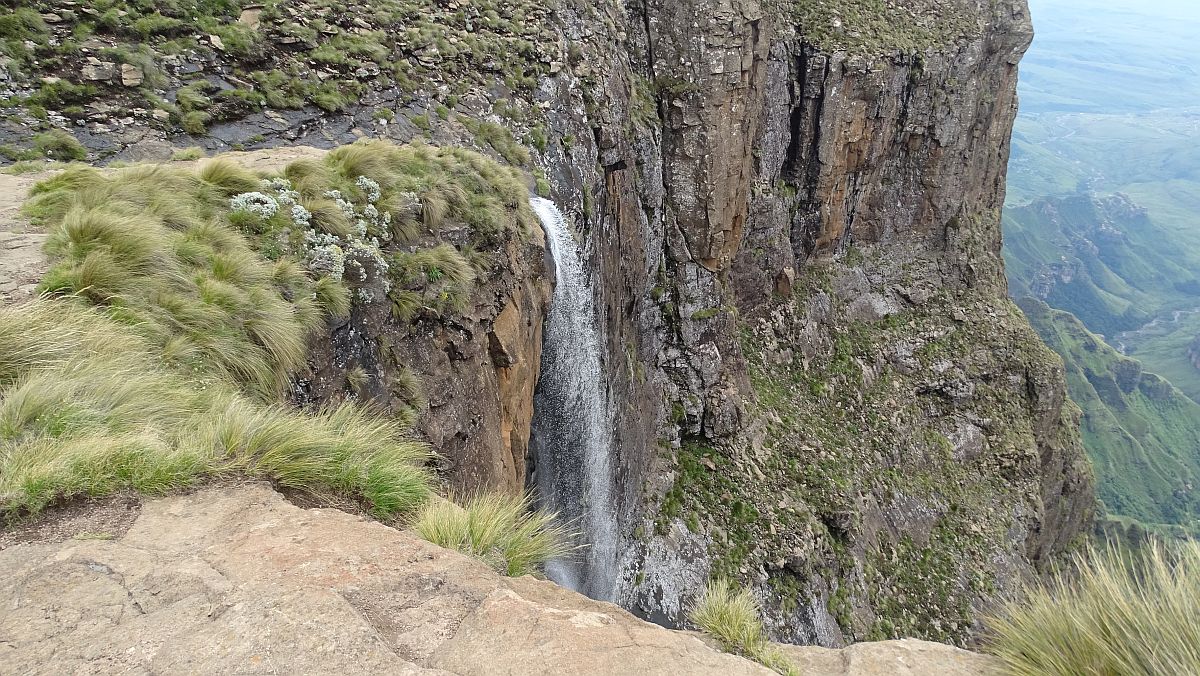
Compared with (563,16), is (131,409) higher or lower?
lower

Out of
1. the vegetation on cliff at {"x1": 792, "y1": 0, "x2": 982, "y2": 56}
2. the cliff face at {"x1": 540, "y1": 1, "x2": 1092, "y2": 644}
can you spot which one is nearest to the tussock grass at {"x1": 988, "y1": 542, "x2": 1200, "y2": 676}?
the cliff face at {"x1": 540, "y1": 1, "x2": 1092, "y2": 644}

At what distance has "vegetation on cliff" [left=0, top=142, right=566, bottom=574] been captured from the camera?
3.29 m

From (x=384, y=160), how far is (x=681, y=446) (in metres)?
15.9

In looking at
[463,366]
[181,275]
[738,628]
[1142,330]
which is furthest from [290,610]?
[1142,330]

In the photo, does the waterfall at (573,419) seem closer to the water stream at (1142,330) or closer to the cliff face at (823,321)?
the cliff face at (823,321)

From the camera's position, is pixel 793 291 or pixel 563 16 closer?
pixel 563 16

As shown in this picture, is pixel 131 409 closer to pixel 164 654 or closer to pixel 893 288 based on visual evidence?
pixel 164 654

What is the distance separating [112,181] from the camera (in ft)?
20.8

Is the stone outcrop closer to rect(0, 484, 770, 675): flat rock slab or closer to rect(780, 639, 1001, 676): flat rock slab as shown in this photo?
rect(0, 484, 770, 675): flat rock slab

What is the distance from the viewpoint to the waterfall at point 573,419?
12.1 metres

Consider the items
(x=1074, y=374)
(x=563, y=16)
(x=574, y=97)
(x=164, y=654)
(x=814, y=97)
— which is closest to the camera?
(x=164, y=654)

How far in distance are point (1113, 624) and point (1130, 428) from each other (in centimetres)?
11349

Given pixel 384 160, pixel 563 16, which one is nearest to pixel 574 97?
pixel 563 16

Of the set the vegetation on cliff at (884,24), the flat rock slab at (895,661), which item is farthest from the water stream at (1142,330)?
the flat rock slab at (895,661)
